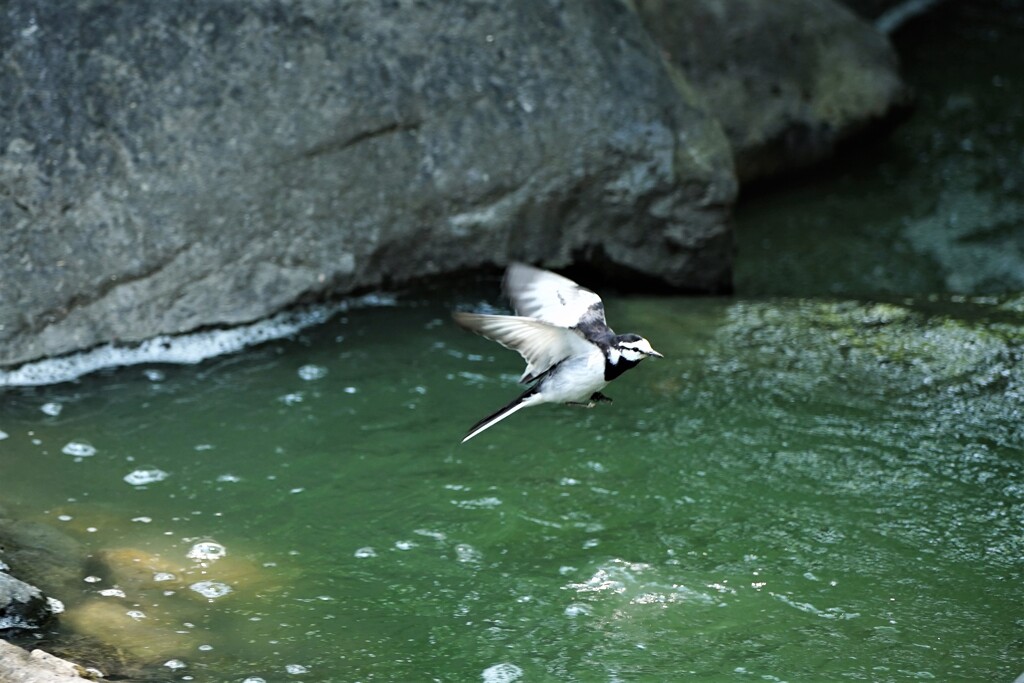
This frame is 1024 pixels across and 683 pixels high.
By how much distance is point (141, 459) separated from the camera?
3930 millimetres

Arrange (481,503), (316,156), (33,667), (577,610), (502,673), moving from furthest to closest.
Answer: (316,156), (481,503), (577,610), (502,673), (33,667)

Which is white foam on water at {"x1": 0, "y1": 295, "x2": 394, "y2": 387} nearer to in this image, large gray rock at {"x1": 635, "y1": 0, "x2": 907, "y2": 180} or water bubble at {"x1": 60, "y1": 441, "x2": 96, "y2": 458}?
water bubble at {"x1": 60, "y1": 441, "x2": 96, "y2": 458}

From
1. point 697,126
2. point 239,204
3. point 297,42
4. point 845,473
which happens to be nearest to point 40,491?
point 239,204

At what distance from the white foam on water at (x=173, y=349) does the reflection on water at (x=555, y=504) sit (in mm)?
81

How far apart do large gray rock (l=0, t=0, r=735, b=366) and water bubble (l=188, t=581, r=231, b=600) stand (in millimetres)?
1553

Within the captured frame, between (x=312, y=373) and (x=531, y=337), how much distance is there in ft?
5.03

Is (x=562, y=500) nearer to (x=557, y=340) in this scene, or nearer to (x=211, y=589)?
(x=557, y=340)

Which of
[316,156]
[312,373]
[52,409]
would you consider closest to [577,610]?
[312,373]

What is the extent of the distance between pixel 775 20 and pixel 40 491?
4.53m

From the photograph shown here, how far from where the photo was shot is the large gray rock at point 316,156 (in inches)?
176

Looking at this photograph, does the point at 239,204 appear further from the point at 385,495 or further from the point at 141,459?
the point at 385,495

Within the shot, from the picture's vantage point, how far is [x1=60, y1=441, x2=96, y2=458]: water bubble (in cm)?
392

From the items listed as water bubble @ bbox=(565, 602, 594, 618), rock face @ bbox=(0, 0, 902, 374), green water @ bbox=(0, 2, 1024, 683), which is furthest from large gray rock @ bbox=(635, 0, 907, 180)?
water bubble @ bbox=(565, 602, 594, 618)

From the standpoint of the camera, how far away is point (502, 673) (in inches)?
116
